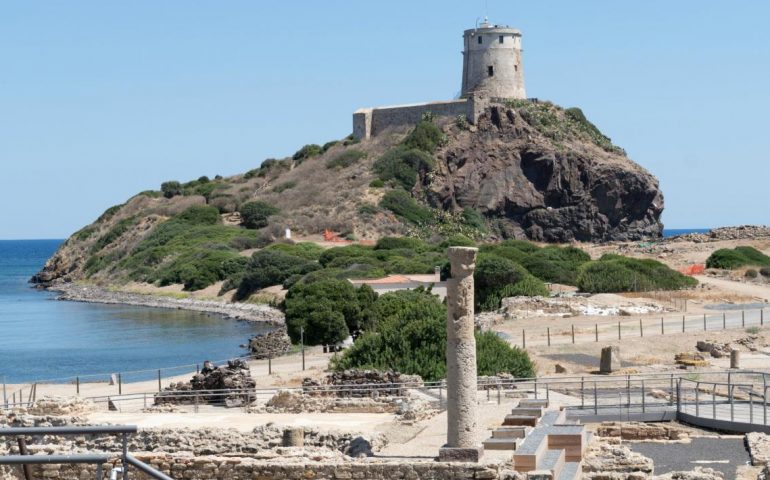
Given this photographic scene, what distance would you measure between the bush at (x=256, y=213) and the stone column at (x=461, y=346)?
288 ft

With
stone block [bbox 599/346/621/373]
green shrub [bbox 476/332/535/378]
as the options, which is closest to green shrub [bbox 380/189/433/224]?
stone block [bbox 599/346/621/373]

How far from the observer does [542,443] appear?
19625 millimetres

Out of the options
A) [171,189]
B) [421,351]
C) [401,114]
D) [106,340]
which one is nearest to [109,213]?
[171,189]

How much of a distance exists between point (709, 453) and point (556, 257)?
5647 centimetres

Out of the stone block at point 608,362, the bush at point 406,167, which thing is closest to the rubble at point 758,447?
the stone block at point 608,362

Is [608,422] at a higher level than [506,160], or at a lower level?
lower

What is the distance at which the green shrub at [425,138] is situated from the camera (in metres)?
112

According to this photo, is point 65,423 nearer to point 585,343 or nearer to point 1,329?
Answer: point 585,343

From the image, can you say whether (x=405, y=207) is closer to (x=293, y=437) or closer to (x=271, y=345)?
(x=271, y=345)

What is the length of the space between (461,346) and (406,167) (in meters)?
90.7

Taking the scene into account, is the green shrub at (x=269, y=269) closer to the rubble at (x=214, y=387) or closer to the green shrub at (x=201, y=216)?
the green shrub at (x=201, y=216)

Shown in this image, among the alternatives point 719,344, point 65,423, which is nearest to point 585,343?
point 719,344

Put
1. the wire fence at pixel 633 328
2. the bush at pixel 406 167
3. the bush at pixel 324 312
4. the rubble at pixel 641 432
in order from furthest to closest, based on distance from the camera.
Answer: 1. the bush at pixel 406 167
2. the bush at pixel 324 312
3. the wire fence at pixel 633 328
4. the rubble at pixel 641 432

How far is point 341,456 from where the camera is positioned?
1895cm
